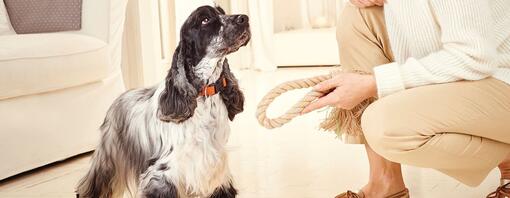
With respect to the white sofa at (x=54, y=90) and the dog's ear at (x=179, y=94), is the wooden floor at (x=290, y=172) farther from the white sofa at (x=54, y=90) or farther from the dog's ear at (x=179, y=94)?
the dog's ear at (x=179, y=94)

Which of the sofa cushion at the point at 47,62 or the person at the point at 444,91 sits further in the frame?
the sofa cushion at the point at 47,62

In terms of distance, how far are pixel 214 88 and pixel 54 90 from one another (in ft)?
3.65

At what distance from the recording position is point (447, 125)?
139 cm

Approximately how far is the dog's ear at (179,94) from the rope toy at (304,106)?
16 centimetres

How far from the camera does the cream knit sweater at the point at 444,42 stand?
1.37 metres

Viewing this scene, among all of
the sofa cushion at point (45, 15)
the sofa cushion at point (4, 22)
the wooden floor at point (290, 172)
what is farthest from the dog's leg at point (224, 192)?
the sofa cushion at point (4, 22)

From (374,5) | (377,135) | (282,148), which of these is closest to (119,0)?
(282,148)

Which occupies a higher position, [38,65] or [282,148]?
[38,65]

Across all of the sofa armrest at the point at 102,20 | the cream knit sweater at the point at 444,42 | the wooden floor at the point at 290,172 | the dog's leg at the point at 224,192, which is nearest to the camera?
the cream knit sweater at the point at 444,42

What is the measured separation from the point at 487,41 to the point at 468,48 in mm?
46

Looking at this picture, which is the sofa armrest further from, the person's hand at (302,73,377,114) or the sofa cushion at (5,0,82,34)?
the person's hand at (302,73,377,114)

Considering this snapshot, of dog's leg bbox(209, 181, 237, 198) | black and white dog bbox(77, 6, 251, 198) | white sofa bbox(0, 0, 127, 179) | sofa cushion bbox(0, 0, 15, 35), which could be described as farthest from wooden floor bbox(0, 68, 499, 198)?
sofa cushion bbox(0, 0, 15, 35)

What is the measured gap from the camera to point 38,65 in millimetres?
2336

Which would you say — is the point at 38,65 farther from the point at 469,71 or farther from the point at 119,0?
the point at 469,71
